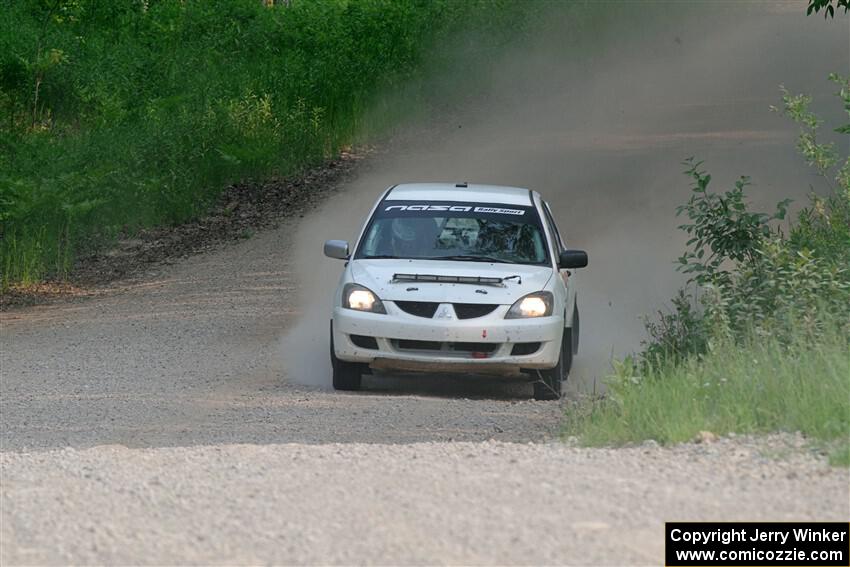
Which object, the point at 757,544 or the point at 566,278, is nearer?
the point at 757,544

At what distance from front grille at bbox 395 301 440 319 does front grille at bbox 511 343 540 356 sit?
0.71 metres

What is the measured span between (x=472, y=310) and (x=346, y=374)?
4.17ft

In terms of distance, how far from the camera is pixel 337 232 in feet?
65.8

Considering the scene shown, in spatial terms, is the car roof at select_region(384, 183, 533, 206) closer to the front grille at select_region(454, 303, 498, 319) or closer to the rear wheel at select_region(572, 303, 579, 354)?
the rear wheel at select_region(572, 303, 579, 354)

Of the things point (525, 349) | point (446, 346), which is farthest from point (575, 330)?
point (446, 346)

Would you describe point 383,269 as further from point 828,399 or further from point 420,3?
point 420,3

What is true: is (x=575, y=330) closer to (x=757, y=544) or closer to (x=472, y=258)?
(x=472, y=258)

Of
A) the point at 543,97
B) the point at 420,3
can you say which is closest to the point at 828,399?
the point at 543,97

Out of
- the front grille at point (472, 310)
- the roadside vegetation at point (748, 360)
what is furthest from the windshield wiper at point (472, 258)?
the roadside vegetation at point (748, 360)

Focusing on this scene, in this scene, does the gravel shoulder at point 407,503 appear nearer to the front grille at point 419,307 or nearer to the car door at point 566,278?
the front grille at point 419,307

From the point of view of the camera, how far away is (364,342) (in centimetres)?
1091

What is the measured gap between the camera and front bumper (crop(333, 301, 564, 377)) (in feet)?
35.2

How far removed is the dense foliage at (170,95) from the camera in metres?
19.4

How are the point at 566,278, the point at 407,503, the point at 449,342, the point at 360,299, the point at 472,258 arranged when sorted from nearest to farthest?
the point at 407,503, the point at 449,342, the point at 360,299, the point at 472,258, the point at 566,278
